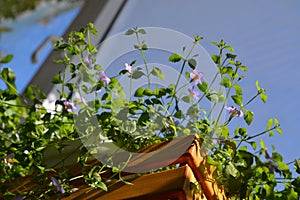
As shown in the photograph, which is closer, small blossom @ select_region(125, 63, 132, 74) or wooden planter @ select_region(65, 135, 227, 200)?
wooden planter @ select_region(65, 135, 227, 200)

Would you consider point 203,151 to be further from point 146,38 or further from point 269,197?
point 146,38

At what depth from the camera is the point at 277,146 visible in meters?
0.98

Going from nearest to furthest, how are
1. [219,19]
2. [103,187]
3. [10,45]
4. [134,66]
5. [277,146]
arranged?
1. [103,187]
2. [134,66]
3. [277,146]
4. [219,19]
5. [10,45]

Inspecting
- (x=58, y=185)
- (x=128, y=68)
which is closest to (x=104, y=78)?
(x=128, y=68)

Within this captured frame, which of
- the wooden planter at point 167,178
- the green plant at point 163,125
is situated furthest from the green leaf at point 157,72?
the wooden planter at point 167,178

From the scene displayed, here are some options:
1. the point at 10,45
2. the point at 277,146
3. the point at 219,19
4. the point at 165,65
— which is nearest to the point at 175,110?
the point at 165,65

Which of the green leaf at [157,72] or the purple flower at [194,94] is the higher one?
the green leaf at [157,72]

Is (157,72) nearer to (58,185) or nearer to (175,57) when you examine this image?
(175,57)

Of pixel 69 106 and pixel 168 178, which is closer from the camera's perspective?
pixel 168 178

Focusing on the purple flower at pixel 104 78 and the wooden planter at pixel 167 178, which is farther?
the purple flower at pixel 104 78

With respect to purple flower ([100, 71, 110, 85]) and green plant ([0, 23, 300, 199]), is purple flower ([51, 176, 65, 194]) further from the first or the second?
purple flower ([100, 71, 110, 85])

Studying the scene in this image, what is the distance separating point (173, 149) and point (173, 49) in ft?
0.58

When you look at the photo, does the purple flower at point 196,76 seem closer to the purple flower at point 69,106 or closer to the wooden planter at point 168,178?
the wooden planter at point 168,178

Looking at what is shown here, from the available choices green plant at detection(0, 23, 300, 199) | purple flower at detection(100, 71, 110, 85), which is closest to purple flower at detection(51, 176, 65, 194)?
green plant at detection(0, 23, 300, 199)
